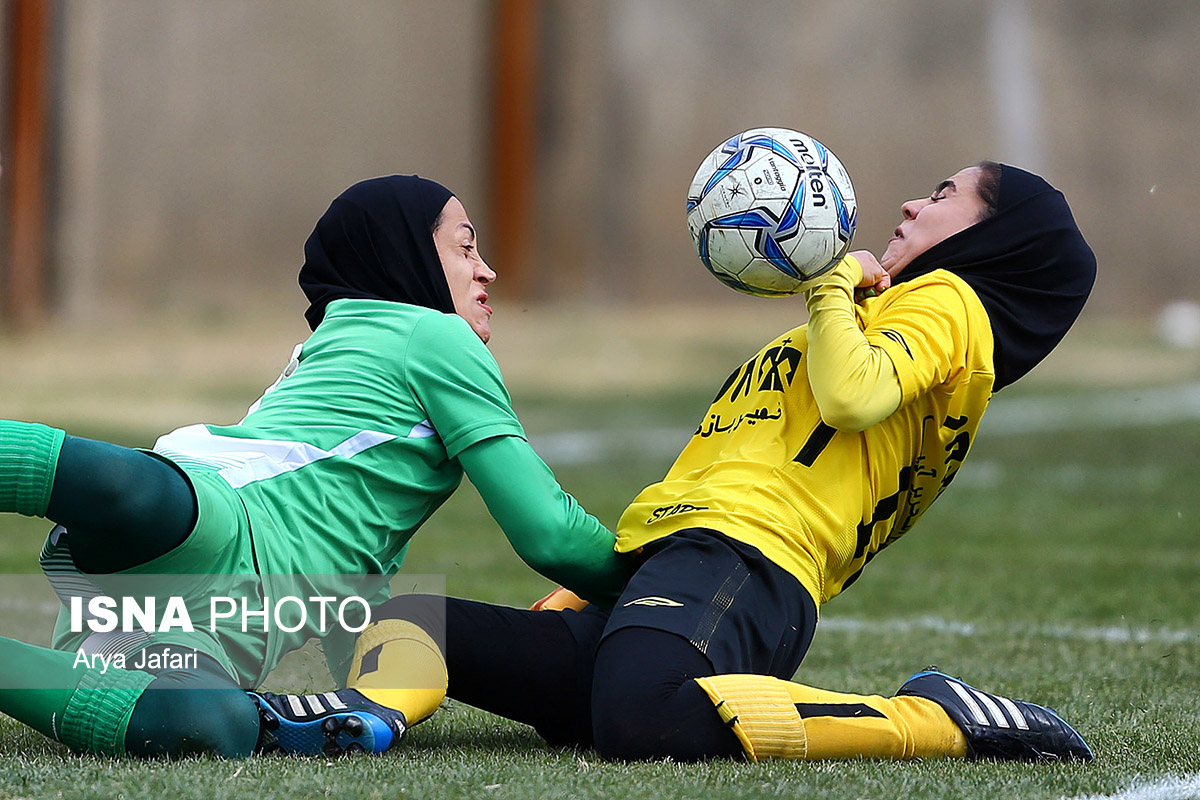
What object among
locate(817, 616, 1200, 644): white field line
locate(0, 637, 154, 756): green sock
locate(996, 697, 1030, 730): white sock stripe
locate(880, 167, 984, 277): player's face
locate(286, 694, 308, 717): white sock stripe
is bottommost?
locate(817, 616, 1200, 644): white field line

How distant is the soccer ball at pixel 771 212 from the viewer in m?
3.01

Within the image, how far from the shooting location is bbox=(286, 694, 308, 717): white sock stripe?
8.96 ft

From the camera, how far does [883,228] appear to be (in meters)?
13.6

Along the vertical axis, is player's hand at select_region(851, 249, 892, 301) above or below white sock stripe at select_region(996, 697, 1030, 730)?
above

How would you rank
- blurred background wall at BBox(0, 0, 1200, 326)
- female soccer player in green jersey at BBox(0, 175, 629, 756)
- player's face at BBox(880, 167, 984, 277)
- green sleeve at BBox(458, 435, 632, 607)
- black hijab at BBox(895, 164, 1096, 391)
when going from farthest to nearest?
blurred background wall at BBox(0, 0, 1200, 326) → player's face at BBox(880, 167, 984, 277) → black hijab at BBox(895, 164, 1096, 391) → green sleeve at BBox(458, 435, 632, 607) → female soccer player in green jersey at BBox(0, 175, 629, 756)

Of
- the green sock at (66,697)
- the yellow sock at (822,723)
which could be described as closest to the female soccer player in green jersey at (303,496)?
the green sock at (66,697)

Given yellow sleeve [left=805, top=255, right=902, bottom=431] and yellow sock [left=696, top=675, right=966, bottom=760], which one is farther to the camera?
yellow sleeve [left=805, top=255, right=902, bottom=431]

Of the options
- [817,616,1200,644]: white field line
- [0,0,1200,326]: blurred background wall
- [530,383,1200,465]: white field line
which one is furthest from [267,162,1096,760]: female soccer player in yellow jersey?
[0,0,1200,326]: blurred background wall

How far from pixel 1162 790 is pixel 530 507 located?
1219mm

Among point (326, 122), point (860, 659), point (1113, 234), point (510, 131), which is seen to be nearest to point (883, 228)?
point (1113, 234)

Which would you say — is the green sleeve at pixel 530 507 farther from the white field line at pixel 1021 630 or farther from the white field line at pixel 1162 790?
the white field line at pixel 1021 630

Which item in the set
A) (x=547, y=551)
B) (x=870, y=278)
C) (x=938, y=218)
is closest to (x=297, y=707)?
(x=547, y=551)

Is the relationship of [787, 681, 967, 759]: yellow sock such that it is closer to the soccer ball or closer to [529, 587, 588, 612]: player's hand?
[529, 587, 588, 612]: player's hand

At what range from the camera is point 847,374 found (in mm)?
2857
